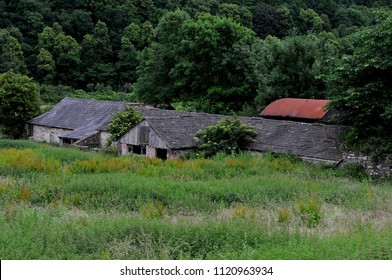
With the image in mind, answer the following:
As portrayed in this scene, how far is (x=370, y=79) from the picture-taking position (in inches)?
867

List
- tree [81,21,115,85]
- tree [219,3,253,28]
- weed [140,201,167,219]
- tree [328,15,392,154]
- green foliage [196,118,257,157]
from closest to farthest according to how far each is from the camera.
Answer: weed [140,201,167,219] → tree [328,15,392,154] → green foliage [196,118,257,157] → tree [81,21,115,85] → tree [219,3,253,28]

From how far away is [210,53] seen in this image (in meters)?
40.8

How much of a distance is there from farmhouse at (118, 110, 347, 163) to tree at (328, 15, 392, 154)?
156 centimetres

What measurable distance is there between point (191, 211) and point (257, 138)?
13568mm

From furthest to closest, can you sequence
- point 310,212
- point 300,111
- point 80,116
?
point 80,116
point 300,111
point 310,212

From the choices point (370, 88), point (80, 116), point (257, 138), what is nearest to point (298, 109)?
point (257, 138)

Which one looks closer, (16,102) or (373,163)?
(373,163)

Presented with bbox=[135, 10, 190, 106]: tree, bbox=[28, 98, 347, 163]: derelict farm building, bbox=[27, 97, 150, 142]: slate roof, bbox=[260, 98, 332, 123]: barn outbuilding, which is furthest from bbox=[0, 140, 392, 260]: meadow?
bbox=[135, 10, 190, 106]: tree

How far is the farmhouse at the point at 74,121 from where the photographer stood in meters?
35.3

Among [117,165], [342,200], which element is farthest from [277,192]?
[117,165]

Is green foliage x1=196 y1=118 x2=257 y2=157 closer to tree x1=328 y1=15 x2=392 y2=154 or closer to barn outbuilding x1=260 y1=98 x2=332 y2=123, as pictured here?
barn outbuilding x1=260 y1=98 x2=332 y2=123

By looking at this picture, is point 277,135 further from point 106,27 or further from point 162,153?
point 106,27

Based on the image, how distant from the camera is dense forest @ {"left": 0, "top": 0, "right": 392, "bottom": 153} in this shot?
2208cm

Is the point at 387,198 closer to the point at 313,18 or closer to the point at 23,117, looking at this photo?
the point at 23,117
